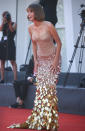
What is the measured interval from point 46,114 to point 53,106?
13 centimetres

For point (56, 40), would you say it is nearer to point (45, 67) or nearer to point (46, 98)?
point (45, 67)

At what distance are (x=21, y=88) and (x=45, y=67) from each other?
2040 mm

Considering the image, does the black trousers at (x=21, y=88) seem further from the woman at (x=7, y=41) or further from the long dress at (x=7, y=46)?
the long dress at (x=7, y=46)

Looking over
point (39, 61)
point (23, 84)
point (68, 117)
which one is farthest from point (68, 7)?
point (39, 61)

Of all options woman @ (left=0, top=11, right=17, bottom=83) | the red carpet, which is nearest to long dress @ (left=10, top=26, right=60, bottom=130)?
the red carpet

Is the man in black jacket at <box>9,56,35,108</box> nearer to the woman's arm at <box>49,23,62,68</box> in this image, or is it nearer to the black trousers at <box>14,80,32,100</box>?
the black trousers at <box>14,80,32,100</box>

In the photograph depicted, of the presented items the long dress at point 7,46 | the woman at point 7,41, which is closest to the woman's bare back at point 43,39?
the woman at point 7,41

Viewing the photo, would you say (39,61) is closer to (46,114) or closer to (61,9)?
(46,114)

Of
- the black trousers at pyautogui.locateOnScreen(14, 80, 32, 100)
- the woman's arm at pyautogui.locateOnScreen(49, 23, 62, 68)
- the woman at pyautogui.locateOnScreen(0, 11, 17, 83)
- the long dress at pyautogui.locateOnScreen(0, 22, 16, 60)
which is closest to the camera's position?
the woman's arm at pyautogui.locateOnScreen(49, 23, 62, 68)

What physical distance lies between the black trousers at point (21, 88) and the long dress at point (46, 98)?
1.89m

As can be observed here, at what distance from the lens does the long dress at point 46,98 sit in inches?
162

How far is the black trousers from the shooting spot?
6.14 meters

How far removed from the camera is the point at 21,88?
20.2 feet

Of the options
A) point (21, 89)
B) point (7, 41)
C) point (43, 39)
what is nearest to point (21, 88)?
point (21, 89)
